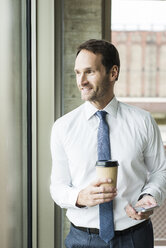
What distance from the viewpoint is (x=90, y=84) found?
1.76 metres

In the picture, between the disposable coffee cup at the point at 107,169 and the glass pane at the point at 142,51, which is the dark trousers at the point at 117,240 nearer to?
the disposable coffee cup at the point at 107,169

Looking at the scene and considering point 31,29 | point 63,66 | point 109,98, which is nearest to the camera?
point 109,98

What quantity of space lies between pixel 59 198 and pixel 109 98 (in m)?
0.48

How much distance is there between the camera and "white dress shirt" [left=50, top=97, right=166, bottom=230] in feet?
5.85

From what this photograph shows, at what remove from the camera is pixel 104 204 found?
177 cm

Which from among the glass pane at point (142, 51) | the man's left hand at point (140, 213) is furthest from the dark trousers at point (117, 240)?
the glass pane at point (142, 51)

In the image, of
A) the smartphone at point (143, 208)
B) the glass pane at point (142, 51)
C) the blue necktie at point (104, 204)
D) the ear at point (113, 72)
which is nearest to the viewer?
the smartphone at point (143, 208)

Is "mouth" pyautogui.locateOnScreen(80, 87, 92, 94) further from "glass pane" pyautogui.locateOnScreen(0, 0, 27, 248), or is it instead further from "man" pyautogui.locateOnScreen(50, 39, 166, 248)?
"glass pane" pyautogui.locateOnScreen(0, 0, 27, 248)

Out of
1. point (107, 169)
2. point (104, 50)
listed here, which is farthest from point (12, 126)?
point (107, 169)

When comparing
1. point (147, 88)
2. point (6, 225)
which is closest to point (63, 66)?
point (147, 88)

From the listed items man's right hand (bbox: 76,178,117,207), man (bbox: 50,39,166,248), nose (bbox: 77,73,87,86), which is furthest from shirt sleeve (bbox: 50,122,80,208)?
nose (bbox: 77,73,87,86)

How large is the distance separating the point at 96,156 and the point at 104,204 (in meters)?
0.20

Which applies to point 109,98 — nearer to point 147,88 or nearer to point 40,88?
point 40,88

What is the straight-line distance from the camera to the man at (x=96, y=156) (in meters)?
1.76
